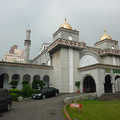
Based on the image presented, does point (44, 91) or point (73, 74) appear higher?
point (73, 74)

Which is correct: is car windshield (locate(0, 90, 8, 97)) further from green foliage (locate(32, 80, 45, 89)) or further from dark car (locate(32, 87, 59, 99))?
green foliage (locate(32, 80, 45, 89))

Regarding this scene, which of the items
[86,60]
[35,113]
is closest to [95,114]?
[35,113]

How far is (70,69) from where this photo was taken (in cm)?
3097

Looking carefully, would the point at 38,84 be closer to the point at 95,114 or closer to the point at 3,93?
the point at 3,93

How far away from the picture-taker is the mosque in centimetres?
2652

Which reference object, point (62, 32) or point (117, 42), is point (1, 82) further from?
point (117, 42)

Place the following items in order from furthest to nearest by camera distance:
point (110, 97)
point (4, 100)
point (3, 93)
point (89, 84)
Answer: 1. point (89, 84)
2. point (110, 97)
3. point (3, 93)
4. point (4, 100)

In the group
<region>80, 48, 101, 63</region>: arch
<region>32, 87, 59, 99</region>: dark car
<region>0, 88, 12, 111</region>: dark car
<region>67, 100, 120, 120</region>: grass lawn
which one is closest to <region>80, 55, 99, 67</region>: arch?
<region>80, 48, 101, 63</region>: arch

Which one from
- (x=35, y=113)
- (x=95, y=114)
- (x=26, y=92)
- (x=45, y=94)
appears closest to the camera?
(x=95, y=114)

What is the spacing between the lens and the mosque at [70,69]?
87.0ft

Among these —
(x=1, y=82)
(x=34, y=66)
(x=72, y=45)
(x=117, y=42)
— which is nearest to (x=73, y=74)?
(x=72, y=45)

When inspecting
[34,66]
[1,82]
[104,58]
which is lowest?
[1,82]

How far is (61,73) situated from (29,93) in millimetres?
9350

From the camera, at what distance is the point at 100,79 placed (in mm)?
24969
